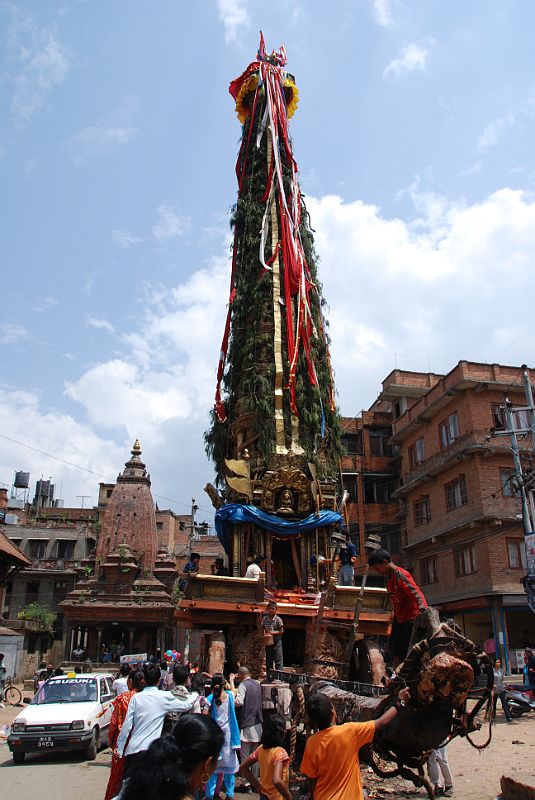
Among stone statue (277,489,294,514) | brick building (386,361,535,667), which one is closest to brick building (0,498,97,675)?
brick building (386,361,535,667)

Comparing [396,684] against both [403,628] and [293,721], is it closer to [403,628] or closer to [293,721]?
[403,628]

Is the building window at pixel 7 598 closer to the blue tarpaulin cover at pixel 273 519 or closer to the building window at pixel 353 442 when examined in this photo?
the building window at pixel 353 442

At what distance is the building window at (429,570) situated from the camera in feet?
96.8

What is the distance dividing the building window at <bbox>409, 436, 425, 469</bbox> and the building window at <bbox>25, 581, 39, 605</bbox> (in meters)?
30.0

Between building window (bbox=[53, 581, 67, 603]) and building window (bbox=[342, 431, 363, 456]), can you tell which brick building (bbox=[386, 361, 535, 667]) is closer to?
building window (bbox=[342, 431, 363, 456])

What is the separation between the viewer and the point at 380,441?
121ft

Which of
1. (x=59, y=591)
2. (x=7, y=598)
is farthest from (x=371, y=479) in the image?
(x=7, y=598)

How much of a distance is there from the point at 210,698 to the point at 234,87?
77.6 ft

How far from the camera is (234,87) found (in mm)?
25438

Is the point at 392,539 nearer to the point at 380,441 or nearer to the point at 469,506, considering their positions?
the point at 380,441

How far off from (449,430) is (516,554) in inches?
253

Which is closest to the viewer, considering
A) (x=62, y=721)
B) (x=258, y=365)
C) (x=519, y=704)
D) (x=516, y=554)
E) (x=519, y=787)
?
(x=519, y=787)

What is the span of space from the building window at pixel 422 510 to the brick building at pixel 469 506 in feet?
0.16

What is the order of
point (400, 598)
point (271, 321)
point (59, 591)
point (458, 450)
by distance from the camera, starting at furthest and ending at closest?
point (59, 591) < point (458, 450) < point (271, 321) < point (400, 598)
